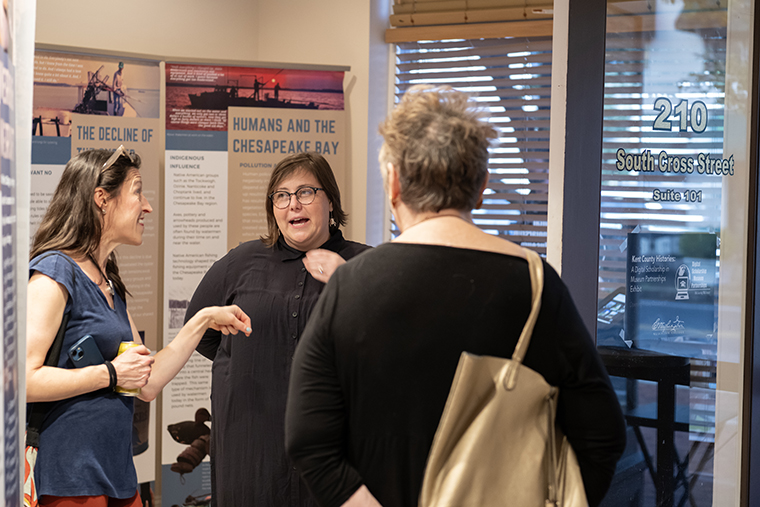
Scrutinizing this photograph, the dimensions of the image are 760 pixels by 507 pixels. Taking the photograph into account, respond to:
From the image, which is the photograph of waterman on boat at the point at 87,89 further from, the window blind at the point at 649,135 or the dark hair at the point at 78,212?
the window blind at the point at 649,135

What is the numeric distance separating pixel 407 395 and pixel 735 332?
1.92 m

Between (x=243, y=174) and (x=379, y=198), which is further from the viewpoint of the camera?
(x=379, y=198)

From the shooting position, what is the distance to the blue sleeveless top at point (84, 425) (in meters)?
1.67

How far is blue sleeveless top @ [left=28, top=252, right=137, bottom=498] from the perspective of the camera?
1.67 meters

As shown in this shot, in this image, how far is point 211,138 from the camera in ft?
11.1

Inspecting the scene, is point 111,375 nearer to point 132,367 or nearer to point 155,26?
point 132,367

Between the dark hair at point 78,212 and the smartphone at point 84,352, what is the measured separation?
27 cm

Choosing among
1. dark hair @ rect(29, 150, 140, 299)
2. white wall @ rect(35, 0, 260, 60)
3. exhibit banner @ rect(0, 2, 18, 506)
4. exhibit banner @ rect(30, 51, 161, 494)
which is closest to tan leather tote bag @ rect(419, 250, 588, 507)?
exhibit banner @ rect(0, 2, 18, 506)

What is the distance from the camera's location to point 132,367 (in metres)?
1.76

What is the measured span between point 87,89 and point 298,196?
166 centimetres

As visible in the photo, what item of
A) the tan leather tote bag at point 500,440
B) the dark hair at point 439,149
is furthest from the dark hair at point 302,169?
the tan leather tote bag at point 500,440

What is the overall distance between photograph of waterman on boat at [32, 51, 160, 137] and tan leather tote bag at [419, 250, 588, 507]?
2.74 meters

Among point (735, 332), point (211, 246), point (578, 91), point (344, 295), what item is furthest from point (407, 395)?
point (211, 246)

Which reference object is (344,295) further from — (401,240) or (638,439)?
(638,439)
